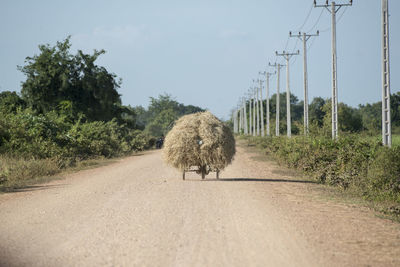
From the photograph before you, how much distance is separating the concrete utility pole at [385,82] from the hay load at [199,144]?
16.7 ft

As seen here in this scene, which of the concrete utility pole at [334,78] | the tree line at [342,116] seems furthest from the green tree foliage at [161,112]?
the concrete utility pole at [334,78]

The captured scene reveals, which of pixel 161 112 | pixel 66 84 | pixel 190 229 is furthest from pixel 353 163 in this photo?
pixel 161 112

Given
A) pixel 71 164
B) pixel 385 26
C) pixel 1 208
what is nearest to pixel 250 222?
pixel 1 208

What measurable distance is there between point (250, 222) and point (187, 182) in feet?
23.0

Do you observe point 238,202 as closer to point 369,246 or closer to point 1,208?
point 369,246

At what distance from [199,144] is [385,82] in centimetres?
675

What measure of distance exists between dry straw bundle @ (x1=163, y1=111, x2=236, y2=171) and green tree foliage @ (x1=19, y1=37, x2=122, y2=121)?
23.2 m

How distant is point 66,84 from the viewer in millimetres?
37625

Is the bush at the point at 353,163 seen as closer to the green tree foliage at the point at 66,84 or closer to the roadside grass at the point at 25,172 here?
the roadside grass at the point at 25,172

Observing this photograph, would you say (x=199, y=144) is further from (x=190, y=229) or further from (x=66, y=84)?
(x=66, y=84)

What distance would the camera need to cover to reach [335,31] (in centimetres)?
2491

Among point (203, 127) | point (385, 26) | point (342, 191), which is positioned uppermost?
point (385, 26)

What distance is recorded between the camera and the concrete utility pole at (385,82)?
16281 millimetres

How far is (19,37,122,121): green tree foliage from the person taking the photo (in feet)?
124
